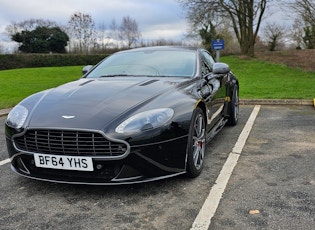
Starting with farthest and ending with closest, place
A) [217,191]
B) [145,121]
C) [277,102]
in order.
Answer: [277,102] < [217,191] < [145,121]

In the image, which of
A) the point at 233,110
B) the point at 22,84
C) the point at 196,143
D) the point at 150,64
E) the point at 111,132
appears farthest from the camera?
the point at 22,84

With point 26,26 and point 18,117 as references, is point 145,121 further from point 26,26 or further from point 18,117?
point 26,26

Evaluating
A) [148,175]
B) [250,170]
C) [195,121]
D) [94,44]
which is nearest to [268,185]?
[250,170]

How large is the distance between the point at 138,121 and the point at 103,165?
18.6 inches

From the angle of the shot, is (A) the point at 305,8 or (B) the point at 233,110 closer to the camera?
(B) the point at 233,110

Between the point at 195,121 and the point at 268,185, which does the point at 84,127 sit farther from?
the point at 268,185

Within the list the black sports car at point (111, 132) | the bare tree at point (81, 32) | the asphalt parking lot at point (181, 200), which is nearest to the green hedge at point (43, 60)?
the bare tree at point (81, 32)

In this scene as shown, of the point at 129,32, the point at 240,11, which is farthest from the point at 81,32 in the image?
the point at 240,11

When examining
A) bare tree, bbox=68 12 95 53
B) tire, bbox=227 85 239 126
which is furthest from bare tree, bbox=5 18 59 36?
tire, bbox=227 85 239 126

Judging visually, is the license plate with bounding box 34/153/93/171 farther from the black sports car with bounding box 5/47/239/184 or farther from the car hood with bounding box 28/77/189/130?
the car hood with bounding box 28/77/189/130

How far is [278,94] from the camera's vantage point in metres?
9.59

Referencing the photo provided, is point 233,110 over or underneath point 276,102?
over

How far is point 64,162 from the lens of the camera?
2.89 m

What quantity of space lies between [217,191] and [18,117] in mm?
1993
